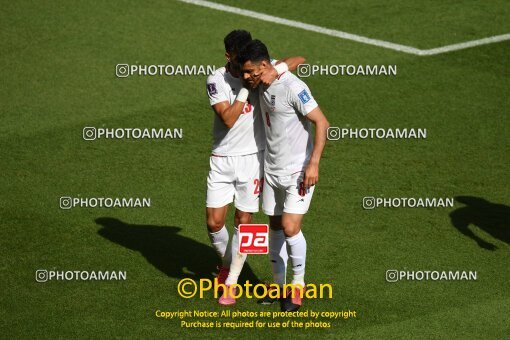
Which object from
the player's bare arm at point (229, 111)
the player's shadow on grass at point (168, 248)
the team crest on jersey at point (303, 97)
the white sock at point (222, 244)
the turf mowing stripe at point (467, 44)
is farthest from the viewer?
the turf mowing stripe at point (467, 44)

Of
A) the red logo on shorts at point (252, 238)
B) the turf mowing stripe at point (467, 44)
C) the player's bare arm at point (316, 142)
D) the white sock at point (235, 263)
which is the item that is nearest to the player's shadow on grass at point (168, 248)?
the white sock at point (235, 263)

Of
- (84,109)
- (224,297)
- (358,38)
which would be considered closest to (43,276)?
(224,297)

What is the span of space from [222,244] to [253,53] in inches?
90.8

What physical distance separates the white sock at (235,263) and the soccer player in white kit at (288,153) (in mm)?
327

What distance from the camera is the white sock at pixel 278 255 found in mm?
10922

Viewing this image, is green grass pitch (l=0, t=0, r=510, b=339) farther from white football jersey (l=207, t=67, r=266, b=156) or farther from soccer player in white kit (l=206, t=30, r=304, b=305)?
white football jersey (l=207, t=67, r=266, b=156)

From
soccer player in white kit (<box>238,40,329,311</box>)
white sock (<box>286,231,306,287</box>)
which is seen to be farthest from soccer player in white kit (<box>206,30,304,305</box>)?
white sock (<box>286,231,306,287</box>)

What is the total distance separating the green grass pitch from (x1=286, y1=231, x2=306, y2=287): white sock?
36 cm

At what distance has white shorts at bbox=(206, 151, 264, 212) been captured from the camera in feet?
35.7

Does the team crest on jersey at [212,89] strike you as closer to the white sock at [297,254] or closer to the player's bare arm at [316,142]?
the player's bare arm at [316,142]

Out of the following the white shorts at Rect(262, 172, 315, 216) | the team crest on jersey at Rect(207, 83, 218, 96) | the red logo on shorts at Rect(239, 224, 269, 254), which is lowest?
the red logo on shorts at Rect(239, 224, 269, 254)

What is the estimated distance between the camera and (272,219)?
10.9 m

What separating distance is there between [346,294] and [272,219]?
3.90ft

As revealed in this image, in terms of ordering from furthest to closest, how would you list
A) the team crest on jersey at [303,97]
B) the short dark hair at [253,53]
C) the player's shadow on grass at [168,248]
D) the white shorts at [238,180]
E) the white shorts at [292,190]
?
the player's shadow on grass at [168,248], the white shorts at [238,180], the white shorts at [292,190], the team crest on jersey at [303,97], the short dark hair at [253,53]
